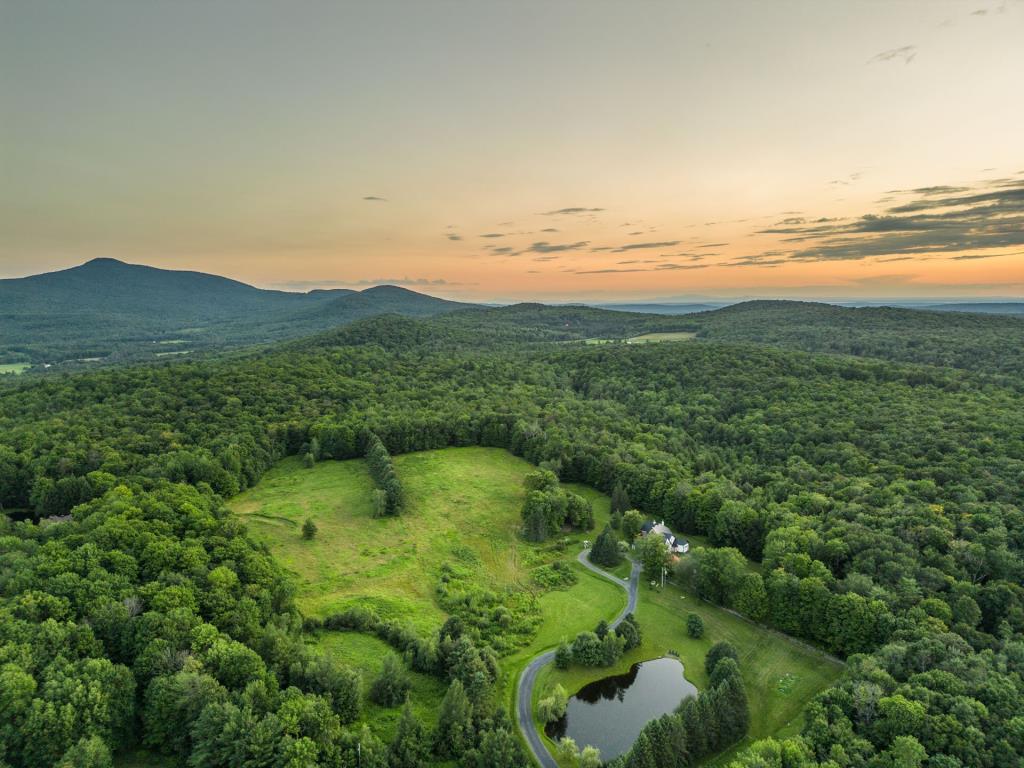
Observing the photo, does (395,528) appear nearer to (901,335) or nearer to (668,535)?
(668,535)

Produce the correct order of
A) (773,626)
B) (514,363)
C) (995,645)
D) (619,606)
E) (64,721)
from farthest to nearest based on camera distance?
(514,363) < (619,606) < (773,626) < (995,645) < (64,721)

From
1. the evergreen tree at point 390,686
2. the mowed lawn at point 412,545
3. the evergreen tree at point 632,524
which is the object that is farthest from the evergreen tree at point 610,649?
the evergreen tree at point 632,524

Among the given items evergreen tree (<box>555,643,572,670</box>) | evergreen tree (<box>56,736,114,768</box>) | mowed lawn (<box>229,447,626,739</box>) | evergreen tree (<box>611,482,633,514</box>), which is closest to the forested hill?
evergreen tree (<box>611,482,633,514</box>)

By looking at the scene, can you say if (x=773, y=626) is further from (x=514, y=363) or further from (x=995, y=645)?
(x=514, y=363)

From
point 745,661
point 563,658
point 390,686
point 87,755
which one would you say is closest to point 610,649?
point 563,658

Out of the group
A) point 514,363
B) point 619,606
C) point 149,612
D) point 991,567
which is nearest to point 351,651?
point 149,612

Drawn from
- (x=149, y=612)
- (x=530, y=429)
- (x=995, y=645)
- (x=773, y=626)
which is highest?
(x=149, y=612)
